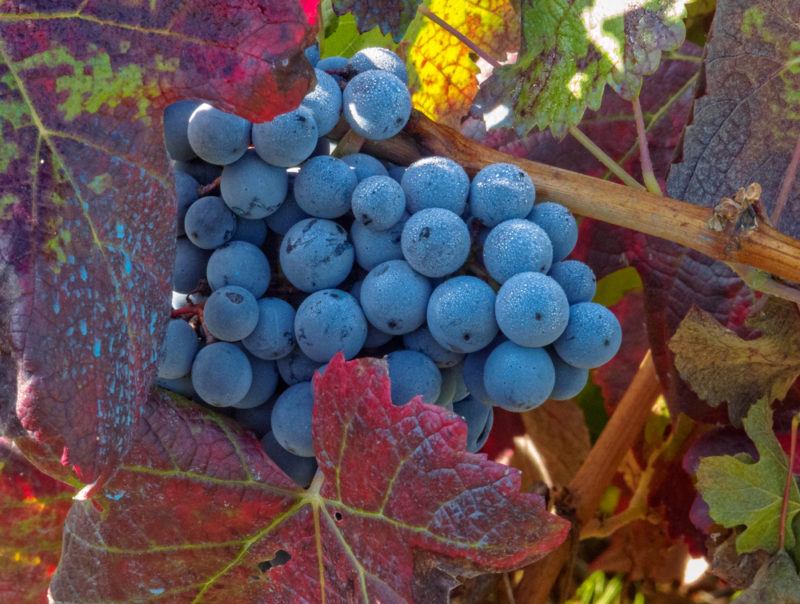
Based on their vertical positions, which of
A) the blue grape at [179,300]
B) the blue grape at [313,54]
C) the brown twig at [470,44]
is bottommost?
the blue grape at [179,300]

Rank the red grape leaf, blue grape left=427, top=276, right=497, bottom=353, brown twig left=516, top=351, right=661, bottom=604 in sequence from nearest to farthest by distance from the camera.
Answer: blue grape left=427, top=276, right=497, bottom=353 < the red grape leaf < brown twig left=516, top=351, right=661, bottom=604

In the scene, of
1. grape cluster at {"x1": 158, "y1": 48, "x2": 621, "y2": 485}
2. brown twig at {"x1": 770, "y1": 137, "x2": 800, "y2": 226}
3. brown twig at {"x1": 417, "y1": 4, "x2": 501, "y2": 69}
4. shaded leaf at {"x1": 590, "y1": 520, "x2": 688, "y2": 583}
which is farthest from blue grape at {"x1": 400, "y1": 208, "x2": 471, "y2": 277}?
shaded leaf at {"x1": 590, "y1": 520, "x2": 688, "y2": 583}

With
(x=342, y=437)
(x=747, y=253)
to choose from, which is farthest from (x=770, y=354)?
(x=342, y=437)

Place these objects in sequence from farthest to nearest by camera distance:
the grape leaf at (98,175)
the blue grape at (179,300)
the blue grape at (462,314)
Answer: the blue grape at (179,300)
the blue grape at (462,314)
the grape leaf at (98,175)

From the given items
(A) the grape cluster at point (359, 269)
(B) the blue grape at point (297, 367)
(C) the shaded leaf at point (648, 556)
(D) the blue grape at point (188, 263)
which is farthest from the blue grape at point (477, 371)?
(C) the shaded leaf at point (648, 556)

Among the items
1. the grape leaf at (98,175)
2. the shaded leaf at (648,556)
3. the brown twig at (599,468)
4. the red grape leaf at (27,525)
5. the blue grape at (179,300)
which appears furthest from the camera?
the shaded leaf at (648,556)

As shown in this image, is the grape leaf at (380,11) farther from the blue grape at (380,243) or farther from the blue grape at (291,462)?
the blue grape at (291,462)

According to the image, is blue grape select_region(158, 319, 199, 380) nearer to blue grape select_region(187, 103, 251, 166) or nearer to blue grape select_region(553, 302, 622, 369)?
blue grape select_region(187, 103, 251, 166)
